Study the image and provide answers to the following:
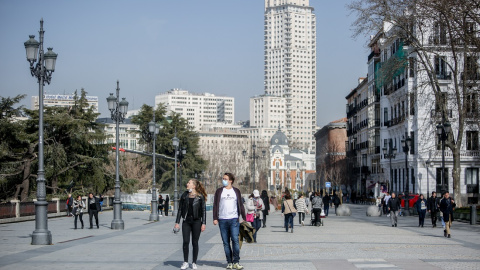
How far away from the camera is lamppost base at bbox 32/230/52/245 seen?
68.2 ft

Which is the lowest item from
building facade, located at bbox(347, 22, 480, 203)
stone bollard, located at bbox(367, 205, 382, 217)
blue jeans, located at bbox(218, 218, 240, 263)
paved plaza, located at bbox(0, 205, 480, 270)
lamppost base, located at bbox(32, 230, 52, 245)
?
stone bollard, located at bbox(367, 205, 382, 217)

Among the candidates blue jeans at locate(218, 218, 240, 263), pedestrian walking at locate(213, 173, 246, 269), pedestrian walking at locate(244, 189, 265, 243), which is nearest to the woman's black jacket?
pedestrian walking at locate(213, 173, 246, 269)

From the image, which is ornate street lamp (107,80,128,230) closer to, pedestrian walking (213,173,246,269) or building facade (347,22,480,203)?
building facade (347,22,480,203)

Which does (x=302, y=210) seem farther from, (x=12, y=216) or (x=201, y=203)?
(x=201, y=203)

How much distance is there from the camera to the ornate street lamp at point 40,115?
824 inches

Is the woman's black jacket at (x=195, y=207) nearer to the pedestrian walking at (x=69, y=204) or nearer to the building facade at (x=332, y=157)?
the pedestrian walking at (x=69, y=204)

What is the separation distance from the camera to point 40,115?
2183cm

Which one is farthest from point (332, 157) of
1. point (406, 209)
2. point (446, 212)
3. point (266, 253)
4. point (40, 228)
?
point (266, 253)

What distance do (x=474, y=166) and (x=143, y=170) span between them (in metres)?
39.1

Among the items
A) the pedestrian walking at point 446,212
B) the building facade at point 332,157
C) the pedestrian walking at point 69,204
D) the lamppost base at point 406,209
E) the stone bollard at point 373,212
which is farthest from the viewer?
the building facade at point 332,157

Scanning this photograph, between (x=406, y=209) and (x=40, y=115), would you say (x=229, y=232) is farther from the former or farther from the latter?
(x=406, y=209)

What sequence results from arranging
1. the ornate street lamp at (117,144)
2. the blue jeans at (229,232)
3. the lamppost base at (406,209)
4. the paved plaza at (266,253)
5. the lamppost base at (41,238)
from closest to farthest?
the blue jeans at (229,232) < the paved plaza at (266,253) < the lamppost base at (41,238) < the ornate street lamp at (117,144) < the lamppost base at (406,209)

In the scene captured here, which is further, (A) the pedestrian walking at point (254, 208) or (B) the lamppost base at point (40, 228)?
(A) the pedestrian walking at point (254, 208)

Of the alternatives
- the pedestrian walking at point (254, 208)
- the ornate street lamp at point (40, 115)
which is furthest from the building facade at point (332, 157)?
the ornate street lamp at point (40, 115)
